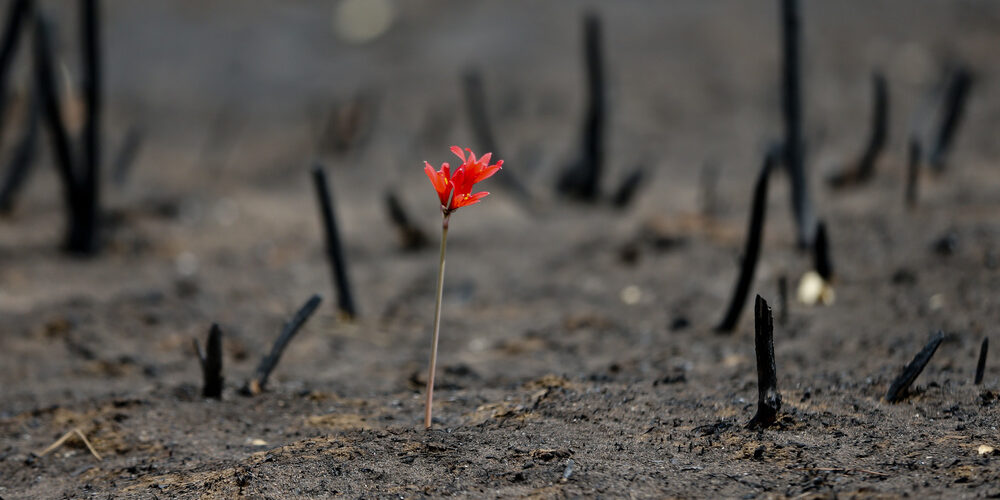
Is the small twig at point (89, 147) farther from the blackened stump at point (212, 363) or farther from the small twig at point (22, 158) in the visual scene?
the blackened stump at point (212, 363)

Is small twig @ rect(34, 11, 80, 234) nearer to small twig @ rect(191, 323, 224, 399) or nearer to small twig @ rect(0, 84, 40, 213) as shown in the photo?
small twig @ rect(0, 84, 40, 213)

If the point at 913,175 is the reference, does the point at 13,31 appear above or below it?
above

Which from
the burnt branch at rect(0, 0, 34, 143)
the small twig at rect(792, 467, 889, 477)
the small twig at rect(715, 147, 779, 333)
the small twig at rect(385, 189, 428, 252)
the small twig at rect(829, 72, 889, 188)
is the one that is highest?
the small twig at rect(829, 72, 889, 188)

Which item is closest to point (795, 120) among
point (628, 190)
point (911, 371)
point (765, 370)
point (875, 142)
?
point (875, 142)

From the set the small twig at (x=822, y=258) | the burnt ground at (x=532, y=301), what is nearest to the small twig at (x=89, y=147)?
the burnt ground at (x=532, y=301)

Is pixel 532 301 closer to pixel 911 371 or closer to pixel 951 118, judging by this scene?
pixel 911 371

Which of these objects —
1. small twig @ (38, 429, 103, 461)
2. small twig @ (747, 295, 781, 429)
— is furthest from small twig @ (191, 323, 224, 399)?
small twig @ (747, 295, 781, 429)
